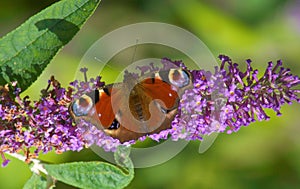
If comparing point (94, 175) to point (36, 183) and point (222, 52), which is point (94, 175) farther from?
point (222, 52)

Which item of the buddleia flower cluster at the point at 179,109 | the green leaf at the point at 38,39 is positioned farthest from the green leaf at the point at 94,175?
the green leaf at the point at 38,39

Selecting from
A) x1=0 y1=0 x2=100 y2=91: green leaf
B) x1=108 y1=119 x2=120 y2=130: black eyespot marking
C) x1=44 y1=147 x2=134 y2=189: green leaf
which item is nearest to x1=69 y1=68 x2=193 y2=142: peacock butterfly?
x1=108 y1=119 x2=120 y2=130: black eyespot marking

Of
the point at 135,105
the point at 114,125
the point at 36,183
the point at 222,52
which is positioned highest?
the point at 222,52

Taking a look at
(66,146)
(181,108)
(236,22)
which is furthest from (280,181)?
(66,146)

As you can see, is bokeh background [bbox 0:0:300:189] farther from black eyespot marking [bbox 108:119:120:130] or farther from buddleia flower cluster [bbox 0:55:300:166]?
black eyespot marking [bbox 108:119:120:130]

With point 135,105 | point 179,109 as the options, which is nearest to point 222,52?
point 179,109

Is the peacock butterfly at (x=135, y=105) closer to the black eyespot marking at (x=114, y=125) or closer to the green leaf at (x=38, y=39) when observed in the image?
the black eyespot marking at (x=114, y=125)
